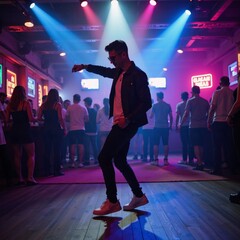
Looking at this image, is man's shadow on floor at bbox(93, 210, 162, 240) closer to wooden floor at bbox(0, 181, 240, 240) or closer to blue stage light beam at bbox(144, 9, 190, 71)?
wooden floor at bbox(0, 181, 240, 240)

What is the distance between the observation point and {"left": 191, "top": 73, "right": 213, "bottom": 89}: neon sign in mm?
11469

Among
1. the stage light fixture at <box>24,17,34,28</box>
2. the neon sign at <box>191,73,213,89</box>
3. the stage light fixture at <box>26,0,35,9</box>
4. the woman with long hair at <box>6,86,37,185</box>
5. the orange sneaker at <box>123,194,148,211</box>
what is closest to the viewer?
the orange sneaker at <box>123,194,148,211</box>

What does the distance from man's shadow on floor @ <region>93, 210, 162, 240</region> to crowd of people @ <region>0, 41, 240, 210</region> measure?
13 cm

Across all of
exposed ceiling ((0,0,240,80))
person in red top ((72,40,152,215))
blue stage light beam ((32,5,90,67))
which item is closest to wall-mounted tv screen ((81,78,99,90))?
blue stage light beam ((32,5,90,67))

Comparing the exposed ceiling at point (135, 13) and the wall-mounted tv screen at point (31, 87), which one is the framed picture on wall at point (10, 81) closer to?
the wall-mounted tv screen at point (31, 87)

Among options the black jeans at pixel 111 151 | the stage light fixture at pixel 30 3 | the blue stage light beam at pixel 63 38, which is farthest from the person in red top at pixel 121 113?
the blue stage light beam at pixel 63 38

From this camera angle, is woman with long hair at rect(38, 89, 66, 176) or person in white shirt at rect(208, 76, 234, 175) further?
woman with long hair at rect(38, 89, 66, 176)

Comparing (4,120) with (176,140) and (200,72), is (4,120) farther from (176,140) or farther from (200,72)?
(200,72)

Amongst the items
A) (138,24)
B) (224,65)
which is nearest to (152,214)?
(138,24)

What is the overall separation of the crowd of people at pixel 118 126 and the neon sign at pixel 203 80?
5.28m

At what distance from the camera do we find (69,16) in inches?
286

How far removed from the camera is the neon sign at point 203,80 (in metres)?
11.5

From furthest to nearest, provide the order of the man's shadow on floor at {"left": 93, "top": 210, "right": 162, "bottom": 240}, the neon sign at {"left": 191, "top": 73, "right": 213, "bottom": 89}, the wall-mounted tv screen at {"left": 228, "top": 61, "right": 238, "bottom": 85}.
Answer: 1. the neon sign at {"left": 191, "top": 73, "right": 213, "bottom": 89}
2. the wall-mounted tv screen at {"left": 228, "top": 61, "right": 238, "bottom": 85}
3. the man's shadow on floor at {"left": 93, "top": 210, "right": 162, "bottom": 240}

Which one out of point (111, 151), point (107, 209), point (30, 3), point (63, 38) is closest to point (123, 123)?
point (111, 151)
